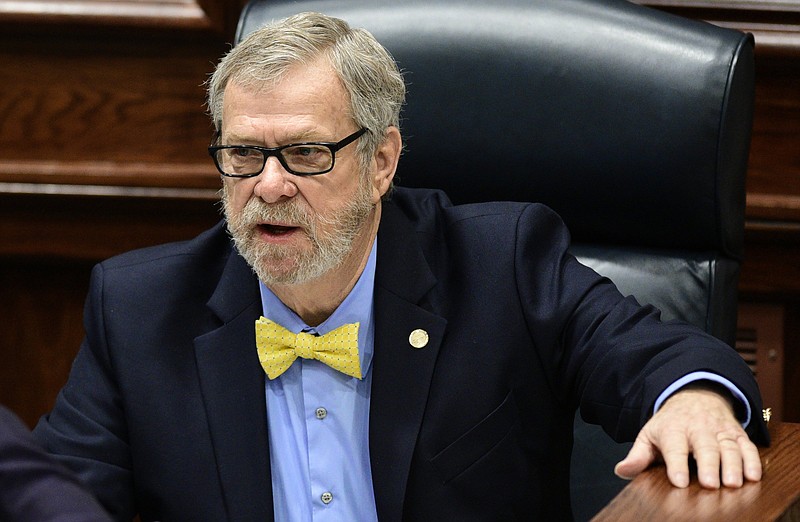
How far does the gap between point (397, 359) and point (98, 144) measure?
1.12 m

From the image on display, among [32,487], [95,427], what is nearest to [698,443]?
[32,487]

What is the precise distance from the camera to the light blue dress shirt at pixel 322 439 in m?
1.69

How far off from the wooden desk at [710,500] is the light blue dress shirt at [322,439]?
51cm

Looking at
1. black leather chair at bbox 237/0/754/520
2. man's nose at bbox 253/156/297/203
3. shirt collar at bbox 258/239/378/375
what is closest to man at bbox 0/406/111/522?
man's nose at bbox 253/156/297/203

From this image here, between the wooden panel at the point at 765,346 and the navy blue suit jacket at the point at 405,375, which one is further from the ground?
the navy blue suit jacket at the point at 405,375

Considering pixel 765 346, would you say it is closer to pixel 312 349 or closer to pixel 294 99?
pixel 312 349

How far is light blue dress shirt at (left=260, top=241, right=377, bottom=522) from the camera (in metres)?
1.69

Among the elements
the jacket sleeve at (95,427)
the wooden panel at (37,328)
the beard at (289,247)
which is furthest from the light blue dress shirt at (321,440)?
the wooden panel at (37,328)

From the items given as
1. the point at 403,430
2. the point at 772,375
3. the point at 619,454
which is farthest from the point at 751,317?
the point at 403,430

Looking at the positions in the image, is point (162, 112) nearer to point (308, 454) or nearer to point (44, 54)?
point (44, 54)

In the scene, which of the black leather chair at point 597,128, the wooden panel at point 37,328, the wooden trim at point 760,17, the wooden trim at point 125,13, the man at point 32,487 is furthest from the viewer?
the wooden panel at point 37,328

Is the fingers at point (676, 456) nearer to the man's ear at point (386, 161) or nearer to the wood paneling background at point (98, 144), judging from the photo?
the man's ear at point (386, 161)

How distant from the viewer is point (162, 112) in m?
2.52

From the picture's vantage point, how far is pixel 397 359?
171cm
